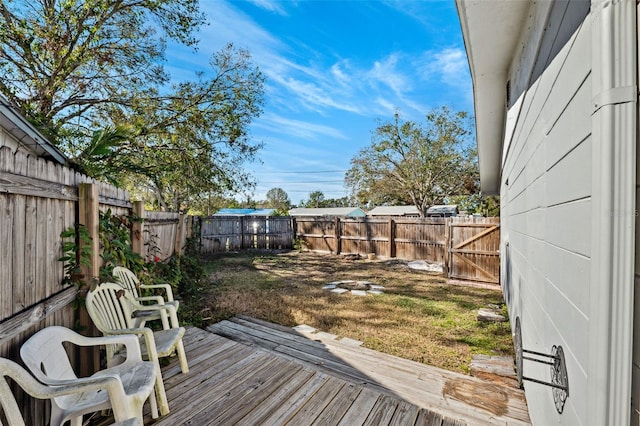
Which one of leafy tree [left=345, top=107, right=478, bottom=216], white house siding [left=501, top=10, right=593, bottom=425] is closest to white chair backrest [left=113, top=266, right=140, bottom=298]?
white house siding [left=501, top=10, right=593, bottom=425]

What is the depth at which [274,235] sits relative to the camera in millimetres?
12828

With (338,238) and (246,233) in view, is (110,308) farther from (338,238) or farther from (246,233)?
(246,233)

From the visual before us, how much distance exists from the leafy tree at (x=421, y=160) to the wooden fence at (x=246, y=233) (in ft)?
31.8

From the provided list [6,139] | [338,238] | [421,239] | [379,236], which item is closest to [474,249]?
[421,239]

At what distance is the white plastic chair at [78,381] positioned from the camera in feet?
4.36

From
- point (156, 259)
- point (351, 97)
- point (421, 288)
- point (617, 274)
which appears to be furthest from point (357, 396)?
point (351, 97)

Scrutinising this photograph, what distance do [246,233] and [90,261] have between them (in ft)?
34.6

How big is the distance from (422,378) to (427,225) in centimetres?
760

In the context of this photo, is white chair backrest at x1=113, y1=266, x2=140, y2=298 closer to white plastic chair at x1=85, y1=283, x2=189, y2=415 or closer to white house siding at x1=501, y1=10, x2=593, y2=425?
white plastic chair at x1=85, y1=283, x2=189, y2=415

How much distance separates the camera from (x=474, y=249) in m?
6.88

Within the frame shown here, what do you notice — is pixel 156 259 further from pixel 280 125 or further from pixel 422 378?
pixel 280 125

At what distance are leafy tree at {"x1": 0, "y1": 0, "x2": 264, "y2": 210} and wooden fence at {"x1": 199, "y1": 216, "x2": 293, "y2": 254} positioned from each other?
3.03m

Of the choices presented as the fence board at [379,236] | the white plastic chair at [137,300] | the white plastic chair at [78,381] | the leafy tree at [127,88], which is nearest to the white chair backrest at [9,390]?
the white plastic chair at [78,381]

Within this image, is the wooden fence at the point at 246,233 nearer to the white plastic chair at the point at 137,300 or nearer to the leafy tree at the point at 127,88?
the leafy tree at the point at 127,88
